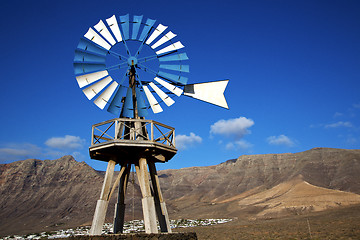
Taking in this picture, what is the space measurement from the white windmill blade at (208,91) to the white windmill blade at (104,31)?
12.9 ft

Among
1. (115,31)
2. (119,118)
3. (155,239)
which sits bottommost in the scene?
(155,239)

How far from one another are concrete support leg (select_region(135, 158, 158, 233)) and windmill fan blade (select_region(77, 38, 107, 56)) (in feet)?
16.4

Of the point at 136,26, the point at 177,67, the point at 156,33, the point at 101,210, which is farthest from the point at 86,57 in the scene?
the point at 101,210

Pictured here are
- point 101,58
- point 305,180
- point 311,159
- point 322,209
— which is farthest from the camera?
point 311,159

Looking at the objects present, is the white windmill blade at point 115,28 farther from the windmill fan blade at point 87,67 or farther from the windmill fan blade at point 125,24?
the windmill fan blade at point 87,67

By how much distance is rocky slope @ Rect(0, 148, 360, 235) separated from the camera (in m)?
69.1

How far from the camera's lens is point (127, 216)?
7406cm

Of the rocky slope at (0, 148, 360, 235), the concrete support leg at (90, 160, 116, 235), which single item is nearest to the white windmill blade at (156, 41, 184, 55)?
the concrete support leg at (90, 160, 116, 235)

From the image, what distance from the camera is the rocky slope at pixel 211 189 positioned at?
6907cm

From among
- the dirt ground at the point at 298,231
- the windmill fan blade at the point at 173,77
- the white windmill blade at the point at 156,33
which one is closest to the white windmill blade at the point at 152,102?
the windmill fan blade at the point at 173,77

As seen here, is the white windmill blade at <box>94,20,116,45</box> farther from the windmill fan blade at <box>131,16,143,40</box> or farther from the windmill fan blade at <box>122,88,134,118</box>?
the windmill fan blade at <box>122,88,134,118</box>

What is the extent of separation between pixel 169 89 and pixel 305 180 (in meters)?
86.5

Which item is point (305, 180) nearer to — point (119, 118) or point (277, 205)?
point (277, 205)

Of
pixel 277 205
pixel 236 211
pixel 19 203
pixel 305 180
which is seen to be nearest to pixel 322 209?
pixel 277 205
